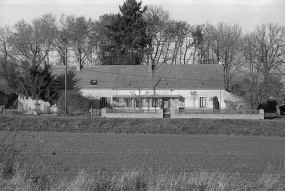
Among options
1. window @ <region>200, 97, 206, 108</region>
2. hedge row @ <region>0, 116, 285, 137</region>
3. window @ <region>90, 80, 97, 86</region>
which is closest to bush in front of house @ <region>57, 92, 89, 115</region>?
hedge row @ <region>0, 116, 285, 137</region>

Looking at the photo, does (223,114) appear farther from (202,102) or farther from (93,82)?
(93,82)

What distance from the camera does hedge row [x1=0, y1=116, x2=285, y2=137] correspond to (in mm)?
30828

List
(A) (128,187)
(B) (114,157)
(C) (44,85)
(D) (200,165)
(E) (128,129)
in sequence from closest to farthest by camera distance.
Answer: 1. (A) (128,187)
2. (D) (200,165)
3. (B) (114,157)
4. (E) (128,129)
5. (C) (44,85)

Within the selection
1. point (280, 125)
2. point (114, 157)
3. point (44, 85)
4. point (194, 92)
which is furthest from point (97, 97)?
point (114, 157)

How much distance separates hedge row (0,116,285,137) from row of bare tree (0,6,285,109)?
12.8 meters

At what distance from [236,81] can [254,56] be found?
3.53m

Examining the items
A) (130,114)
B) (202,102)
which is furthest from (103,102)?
(130,114)

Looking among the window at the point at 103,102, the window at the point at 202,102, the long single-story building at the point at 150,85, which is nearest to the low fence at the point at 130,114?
the long single-story building at the point at 150,85

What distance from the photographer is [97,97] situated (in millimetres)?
47406

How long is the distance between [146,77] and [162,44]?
10.6m

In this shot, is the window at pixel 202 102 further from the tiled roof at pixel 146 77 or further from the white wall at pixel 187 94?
the tiled roof at pixel 146 77

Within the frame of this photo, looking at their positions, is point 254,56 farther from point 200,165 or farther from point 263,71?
point 200,165

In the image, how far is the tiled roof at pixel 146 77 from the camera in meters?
47.4

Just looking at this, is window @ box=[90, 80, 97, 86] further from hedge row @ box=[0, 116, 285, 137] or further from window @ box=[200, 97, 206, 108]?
Answer: hedge row @ box=[0, 116, 285, 137]
